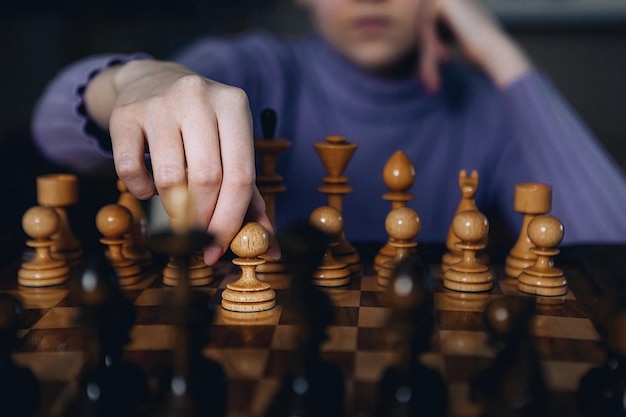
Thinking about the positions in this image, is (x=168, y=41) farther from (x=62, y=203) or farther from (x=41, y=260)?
(x=41, y=260)

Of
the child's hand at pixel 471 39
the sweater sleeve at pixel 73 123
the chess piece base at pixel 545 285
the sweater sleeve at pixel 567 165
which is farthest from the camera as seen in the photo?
the child's hand at pixel 471 39

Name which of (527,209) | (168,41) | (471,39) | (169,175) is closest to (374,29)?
(471,39)

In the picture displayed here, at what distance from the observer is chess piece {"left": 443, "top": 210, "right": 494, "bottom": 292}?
93 cm

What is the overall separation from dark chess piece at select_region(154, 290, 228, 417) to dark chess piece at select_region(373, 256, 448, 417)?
15cm

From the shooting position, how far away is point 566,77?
7.88ft

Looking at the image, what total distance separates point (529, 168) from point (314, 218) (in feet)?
3.21

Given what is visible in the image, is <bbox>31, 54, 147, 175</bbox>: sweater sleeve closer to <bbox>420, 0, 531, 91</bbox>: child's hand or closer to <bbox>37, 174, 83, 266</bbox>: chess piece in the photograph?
<bbox>37, 174, 83, 266</bbox>: chess piece

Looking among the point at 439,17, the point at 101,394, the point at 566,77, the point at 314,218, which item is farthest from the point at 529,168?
the point at 101,394

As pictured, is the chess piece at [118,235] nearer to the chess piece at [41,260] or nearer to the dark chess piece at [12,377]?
the chess piece at [41,260]

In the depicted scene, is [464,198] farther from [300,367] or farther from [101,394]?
[101,394]

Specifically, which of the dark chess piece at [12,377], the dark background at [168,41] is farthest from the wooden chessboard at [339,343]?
the dark background at [168,41]

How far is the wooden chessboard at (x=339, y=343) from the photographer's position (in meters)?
0.63

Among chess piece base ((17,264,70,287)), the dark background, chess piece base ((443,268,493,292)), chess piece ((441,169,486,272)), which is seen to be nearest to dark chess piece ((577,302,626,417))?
chess piece base ((443,268,493,292))

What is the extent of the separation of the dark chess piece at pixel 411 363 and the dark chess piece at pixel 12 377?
0.31 m
